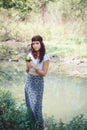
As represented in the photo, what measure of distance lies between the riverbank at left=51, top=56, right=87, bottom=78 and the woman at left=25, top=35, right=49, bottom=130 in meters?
9.48

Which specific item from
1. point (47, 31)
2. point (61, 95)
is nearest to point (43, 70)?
point (61, 95)

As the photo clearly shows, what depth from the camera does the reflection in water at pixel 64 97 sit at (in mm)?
10173

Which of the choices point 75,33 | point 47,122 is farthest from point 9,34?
point 47,122

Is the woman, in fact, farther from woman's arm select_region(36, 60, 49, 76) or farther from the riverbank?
the riverbank

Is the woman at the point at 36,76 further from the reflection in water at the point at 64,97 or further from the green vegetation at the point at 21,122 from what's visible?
the reflection in water at the point at 64,97

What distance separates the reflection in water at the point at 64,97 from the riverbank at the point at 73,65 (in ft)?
2.88

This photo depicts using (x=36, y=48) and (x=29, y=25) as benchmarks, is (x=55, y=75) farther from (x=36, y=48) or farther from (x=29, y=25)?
(x=36, y=48)

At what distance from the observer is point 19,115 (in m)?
5.84

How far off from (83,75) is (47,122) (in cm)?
909

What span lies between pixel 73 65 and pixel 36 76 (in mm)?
11142

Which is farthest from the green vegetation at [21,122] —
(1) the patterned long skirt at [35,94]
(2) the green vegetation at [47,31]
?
(2) the green vegetation at [47,31]

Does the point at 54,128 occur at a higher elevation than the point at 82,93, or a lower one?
higher

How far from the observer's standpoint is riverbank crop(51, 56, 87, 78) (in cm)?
1548

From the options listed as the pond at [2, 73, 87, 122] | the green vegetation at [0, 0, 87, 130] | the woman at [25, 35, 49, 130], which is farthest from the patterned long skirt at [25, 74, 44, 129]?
the green vegetation at [0, 0, 87, 130]
